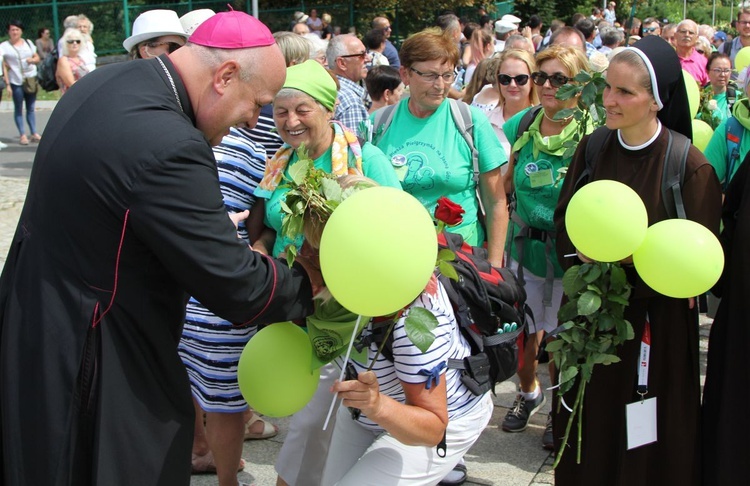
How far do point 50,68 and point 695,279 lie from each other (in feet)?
36.1

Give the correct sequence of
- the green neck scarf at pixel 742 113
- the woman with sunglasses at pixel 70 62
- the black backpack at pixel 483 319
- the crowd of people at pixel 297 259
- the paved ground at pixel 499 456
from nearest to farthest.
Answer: the crowd of people at pixel 297 259 → the black backpack at pixel 483 319 → the green neck scarf at pixel 742 113 → the paved ground at pixel 499 456 → the woman with sunglasses at pixel 70 62

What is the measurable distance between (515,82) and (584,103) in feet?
4.95

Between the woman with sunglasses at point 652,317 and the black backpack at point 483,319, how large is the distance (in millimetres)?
551

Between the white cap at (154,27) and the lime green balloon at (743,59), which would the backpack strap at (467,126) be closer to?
the white cap at (154,27)

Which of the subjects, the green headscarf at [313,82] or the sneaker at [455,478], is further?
the sneaker at [455,478]

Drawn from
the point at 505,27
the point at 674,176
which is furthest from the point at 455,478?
the point at 505,27

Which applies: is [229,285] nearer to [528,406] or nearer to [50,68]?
[528,406]

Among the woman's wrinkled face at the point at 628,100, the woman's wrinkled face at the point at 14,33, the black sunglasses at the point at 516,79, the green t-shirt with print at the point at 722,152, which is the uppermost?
the woman's wrinkled face at the point at 628,100

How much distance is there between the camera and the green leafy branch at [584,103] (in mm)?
4270

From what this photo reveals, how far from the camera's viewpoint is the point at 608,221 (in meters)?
3.16

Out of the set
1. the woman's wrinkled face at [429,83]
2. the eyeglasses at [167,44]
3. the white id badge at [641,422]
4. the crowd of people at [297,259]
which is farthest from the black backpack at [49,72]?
the white id badge at [641,422]

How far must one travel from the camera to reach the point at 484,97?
6957mm

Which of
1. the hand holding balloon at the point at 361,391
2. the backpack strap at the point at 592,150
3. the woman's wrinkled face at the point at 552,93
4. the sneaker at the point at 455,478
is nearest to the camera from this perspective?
the hand holding balloon at the point at 361,391

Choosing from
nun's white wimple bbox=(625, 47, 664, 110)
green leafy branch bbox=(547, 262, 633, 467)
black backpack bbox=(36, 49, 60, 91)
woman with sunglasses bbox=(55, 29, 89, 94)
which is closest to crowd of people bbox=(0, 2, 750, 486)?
nun's white wimple bbox=(625, 47, 664, 110)
